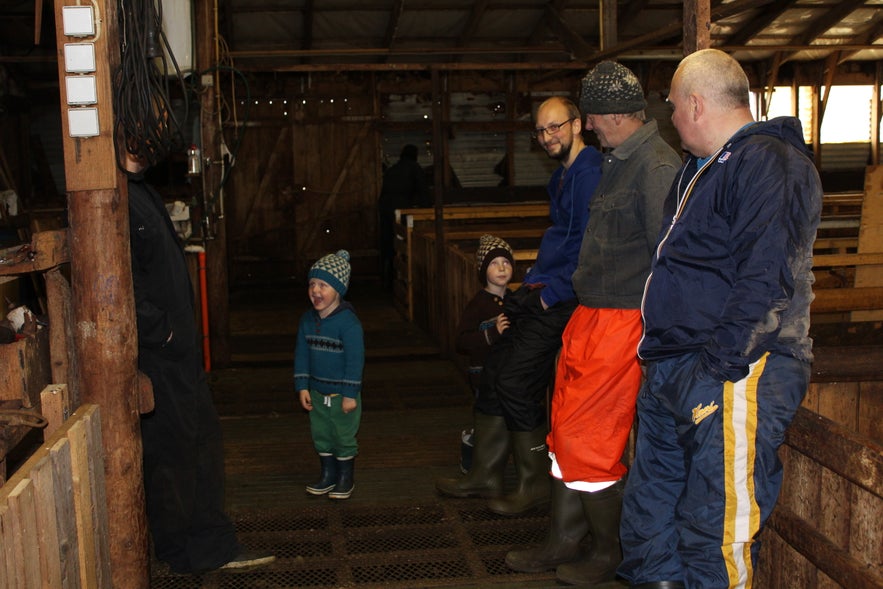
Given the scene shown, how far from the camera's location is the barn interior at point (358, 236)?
3459 mm

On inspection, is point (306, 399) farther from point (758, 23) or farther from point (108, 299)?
point (758, 23)

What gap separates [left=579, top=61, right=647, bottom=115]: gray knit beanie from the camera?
3967 millimetres

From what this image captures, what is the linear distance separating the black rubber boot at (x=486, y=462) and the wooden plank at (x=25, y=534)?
111 inches

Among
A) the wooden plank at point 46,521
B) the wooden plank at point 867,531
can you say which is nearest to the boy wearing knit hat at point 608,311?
the wooden plank at point 867,531

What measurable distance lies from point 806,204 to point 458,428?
13.5 ft

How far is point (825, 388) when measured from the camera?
4.69 m

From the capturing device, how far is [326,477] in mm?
5348

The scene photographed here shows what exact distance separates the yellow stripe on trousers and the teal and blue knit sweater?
8.03 ft

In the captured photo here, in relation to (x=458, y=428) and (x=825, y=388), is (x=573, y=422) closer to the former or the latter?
(x=825, y=388)

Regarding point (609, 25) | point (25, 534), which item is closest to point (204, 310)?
point (609, 25)

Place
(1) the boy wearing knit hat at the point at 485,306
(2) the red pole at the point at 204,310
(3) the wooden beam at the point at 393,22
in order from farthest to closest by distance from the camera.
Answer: (3) the wooden beam at the point at 393,22
(2) the red pole at the point at 204,310
(1) the boy wearing knit hat at the point at 485,306

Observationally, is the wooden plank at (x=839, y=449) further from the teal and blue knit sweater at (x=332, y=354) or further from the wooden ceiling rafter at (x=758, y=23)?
the wooden ceiling rafter at (x=758, y=23)

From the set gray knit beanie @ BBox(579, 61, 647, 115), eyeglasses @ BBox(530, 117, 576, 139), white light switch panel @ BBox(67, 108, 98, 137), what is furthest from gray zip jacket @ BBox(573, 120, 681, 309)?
white light switch panel @ BBox(67, 108, 98, 137)

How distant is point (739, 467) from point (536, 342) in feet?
5.53
